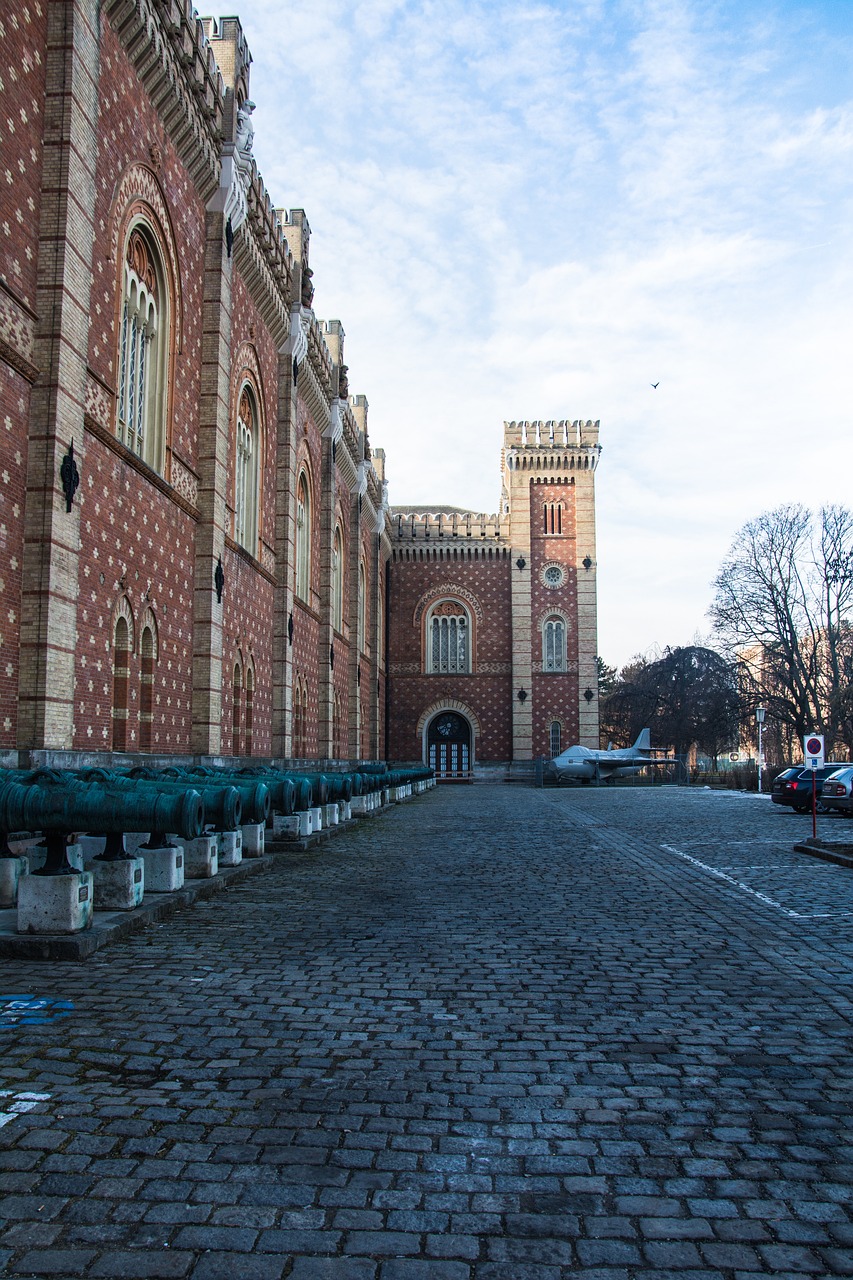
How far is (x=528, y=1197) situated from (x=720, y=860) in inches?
395

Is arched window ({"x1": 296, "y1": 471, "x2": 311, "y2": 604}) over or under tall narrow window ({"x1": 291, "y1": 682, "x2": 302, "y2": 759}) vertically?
over

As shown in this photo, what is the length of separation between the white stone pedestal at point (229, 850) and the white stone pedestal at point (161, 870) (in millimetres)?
2055

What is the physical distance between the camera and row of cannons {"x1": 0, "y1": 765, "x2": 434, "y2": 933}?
6449 millimetres

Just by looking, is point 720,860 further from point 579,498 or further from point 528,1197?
point 579,498

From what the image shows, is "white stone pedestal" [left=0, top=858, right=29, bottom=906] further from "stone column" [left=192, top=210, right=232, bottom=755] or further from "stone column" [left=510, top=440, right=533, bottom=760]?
"stone column" [left=510, top=440, right=533, bottom=760]

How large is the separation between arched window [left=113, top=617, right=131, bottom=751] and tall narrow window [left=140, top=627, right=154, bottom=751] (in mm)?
853

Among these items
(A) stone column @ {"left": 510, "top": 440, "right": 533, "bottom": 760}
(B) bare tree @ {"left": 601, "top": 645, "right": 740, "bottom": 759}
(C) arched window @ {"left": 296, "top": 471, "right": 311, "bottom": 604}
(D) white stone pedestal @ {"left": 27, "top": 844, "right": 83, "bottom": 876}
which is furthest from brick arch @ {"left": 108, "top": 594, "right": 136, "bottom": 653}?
(A) stone column @ {"left": 510, "top": 440, "right": 533, "bottom": 760}

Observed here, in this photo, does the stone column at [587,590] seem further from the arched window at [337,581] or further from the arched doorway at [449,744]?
the arched window at [337,581]

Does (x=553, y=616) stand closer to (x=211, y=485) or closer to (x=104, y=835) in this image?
(x=211, y=485)

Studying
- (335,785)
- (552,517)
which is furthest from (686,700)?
(335,785)

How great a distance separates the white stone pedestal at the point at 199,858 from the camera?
31.6ft

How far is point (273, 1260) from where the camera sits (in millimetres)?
2801

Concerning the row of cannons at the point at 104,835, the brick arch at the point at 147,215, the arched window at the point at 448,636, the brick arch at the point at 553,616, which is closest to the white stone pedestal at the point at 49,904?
the row of cannons at the point at 104,835

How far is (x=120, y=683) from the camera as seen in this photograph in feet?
48.1
